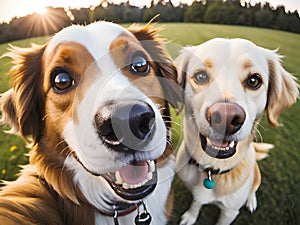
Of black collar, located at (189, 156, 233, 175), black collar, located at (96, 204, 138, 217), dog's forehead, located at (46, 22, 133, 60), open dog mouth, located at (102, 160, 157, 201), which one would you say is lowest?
black collar, located at (96, 204, 138, 217)

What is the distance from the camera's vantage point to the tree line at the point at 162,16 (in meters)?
2.09

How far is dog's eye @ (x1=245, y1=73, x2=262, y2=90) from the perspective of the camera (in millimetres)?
1957

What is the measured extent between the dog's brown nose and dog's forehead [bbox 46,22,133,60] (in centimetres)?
56

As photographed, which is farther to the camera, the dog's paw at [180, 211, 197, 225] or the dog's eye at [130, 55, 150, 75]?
the dog's paw at [180, 211, 197, 225]

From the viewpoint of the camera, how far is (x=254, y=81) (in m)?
1.97

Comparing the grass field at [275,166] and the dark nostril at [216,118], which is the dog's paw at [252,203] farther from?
the dark nostril at [216,118]

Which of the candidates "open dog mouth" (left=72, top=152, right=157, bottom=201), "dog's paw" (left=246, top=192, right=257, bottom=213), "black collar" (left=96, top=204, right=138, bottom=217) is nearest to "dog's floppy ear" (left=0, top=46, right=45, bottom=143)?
"open dog mouth" (left=72, top=152, right=157, bottom=201)

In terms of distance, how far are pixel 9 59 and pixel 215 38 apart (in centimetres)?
110

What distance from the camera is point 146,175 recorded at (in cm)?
185

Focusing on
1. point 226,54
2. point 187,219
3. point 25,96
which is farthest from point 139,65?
point 187,219

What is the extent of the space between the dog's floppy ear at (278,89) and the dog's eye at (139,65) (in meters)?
0.70

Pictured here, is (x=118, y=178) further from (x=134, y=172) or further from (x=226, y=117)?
(x=226, y=117)

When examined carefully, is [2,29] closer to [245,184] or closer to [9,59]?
[9,59]

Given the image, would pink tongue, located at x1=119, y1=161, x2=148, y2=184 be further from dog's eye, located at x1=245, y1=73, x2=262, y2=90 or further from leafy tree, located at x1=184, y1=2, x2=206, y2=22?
leafy tree, located at x1=184, y1=2, x2=206, y2=22
